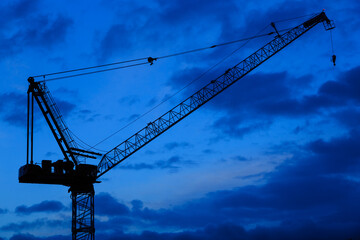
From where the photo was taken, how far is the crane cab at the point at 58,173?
84188 millimetres

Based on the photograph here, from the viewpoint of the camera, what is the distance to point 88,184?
9331cm

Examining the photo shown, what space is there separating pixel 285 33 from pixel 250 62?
12.7 m

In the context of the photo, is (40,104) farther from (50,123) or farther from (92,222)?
(92,222)

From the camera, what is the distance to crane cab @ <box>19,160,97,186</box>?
8419 cm

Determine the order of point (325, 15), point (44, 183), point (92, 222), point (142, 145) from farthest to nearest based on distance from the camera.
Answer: point (325, 15)
point (142, 145)
point (92, 222)
point (44, 183)

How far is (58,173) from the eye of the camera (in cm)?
8731

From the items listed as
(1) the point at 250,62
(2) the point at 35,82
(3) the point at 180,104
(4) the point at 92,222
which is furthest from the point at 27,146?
(1) the point at 250,62

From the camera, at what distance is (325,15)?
107 m

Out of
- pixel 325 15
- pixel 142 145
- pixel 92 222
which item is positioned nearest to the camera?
pixel 92 222

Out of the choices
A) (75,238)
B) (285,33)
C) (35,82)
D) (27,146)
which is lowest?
(75,238)

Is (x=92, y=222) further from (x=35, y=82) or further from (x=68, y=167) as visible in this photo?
(x=35, y=82)

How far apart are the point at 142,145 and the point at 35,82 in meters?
26.8

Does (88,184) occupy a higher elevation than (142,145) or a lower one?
lower

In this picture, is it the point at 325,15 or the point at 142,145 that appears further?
the point at 325,15
